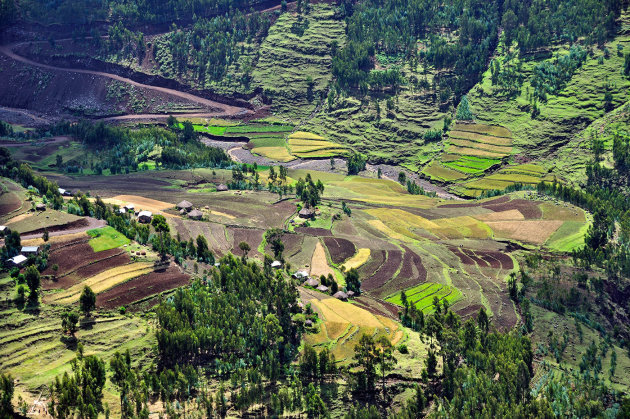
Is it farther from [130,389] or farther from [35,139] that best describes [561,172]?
[35,139]

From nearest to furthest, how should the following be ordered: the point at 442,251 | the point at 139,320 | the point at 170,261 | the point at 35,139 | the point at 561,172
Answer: the point at 139,320 → the point at 170,261 → the point at 442,251 → the point at 561,172 → the point at 35,139

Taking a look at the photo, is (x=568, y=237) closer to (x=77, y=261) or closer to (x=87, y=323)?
(x=77, y=261)

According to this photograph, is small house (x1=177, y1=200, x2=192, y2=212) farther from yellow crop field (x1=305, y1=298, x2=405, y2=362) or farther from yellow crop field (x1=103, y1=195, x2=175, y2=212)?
yellow crop field (x1=305, y1=298, x2=405, y2=362)

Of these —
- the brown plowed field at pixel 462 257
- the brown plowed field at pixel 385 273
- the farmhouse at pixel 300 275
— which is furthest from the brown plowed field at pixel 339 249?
the brown plowed field at pixel 462 257

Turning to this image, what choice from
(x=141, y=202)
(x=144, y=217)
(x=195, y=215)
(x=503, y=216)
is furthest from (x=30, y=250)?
(x=503, y=216)

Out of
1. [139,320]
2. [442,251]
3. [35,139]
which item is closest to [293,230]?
[442,251]

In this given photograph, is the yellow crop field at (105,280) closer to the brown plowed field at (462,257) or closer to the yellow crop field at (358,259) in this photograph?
the yellow crop field at (358,259)
